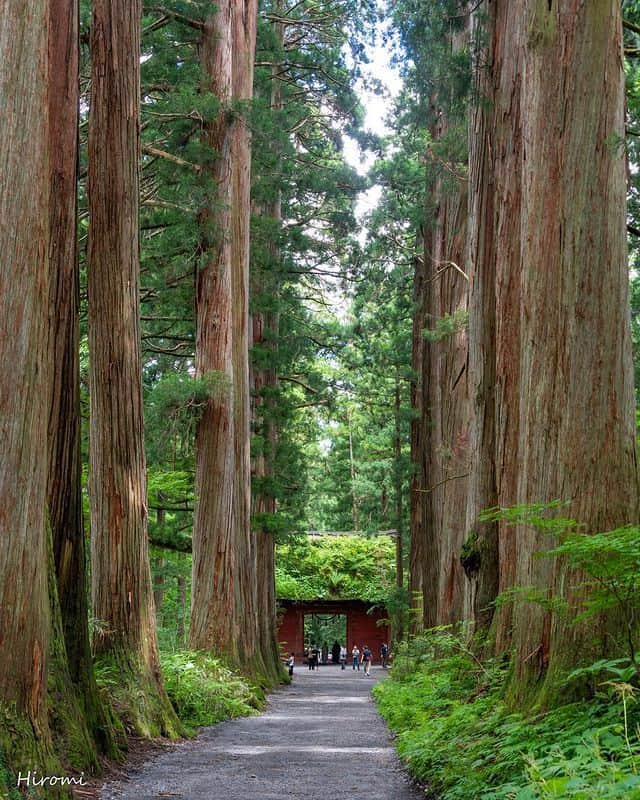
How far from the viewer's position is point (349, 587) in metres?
40.8

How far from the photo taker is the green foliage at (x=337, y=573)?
4025 centimetres

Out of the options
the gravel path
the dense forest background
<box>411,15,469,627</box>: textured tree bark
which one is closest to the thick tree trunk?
<box>411,15,469,627</box>: textured tree bark

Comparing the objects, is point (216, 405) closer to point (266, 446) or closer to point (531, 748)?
point (266, 446)

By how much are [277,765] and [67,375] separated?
3.85 meters

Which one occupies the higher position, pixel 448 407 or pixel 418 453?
pixel 448 407

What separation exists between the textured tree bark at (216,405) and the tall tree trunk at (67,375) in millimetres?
7352

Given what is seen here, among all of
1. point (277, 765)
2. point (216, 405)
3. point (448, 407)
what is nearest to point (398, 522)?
point (448, 407)

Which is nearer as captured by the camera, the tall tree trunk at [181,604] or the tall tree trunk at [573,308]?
the tall tree trunk at [573,308]

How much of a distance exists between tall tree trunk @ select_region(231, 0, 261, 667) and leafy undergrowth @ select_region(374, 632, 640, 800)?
9444mm

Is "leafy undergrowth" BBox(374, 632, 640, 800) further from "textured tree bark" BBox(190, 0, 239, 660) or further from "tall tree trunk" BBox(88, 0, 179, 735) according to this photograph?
"textured tree bark" BBox(190, 0, 239, 660)

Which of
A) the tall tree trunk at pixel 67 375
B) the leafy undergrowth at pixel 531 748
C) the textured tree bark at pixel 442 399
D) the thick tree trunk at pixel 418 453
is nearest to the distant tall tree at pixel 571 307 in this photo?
the leafy undergrowth at pixel 531 748

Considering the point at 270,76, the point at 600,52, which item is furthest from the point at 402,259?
the point at 600,52

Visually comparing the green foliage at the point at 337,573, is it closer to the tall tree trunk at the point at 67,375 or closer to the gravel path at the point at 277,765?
the gravel path at the point at 277,765

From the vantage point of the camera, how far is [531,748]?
5.02 m
